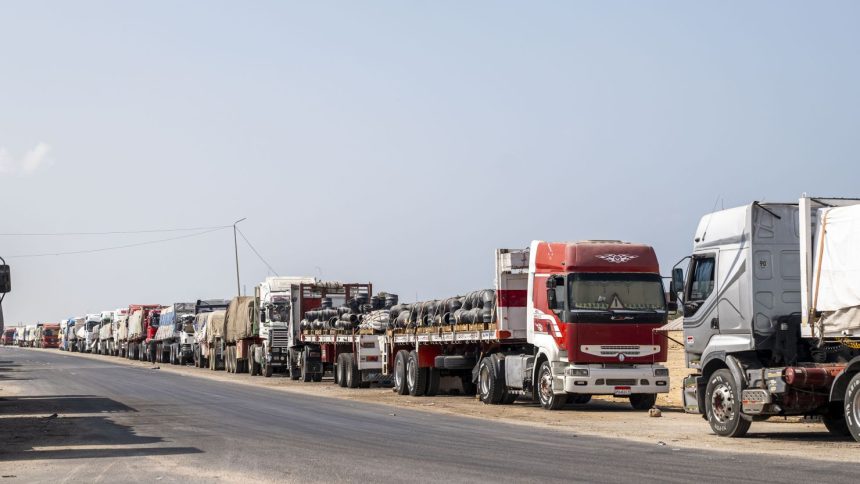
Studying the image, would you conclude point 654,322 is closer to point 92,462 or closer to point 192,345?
point 92,462

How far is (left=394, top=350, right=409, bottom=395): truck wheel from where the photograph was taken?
3253cm

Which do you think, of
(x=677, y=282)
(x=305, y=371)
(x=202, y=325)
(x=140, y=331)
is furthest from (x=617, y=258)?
(x=140, y=331)

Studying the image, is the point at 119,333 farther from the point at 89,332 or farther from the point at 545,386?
the point at 545,386

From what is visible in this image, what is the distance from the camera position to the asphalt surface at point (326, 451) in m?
13.5

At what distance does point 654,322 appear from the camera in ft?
81.3

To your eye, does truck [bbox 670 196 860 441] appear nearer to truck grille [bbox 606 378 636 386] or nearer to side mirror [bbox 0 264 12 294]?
truck grille [bbox 606 378 636 386]

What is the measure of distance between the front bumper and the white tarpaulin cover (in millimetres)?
7882

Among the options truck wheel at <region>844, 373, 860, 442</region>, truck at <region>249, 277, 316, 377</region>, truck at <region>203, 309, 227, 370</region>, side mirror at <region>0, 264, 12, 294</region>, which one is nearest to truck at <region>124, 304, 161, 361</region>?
truck at <region>203, 309, 227, 370</region>

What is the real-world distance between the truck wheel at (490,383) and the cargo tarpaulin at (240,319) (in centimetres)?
2258

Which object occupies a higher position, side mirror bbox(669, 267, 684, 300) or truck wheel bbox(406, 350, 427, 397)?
side mirror bbox(669, 267, 684, 300)

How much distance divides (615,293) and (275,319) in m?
23.5

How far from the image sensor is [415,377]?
31578 millimetres

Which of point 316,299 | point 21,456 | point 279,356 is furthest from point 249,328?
point 21,456

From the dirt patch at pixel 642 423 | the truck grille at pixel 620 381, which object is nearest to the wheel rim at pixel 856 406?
the dirt patch at pixel 642 423
